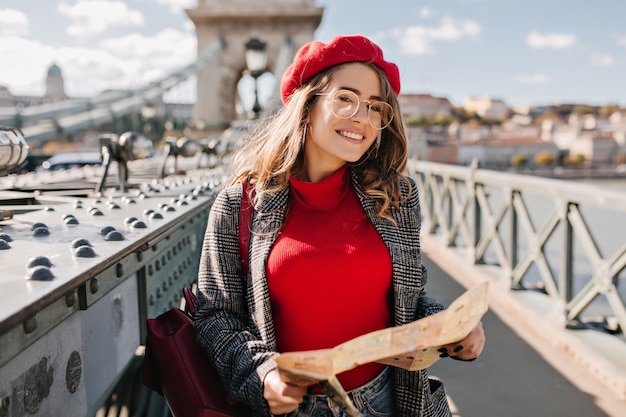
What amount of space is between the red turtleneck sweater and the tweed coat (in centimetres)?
3

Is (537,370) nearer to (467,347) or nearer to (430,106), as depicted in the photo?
(467,347)

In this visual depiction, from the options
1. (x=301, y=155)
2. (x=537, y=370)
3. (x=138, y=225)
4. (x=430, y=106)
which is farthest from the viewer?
(x=430, y=106)

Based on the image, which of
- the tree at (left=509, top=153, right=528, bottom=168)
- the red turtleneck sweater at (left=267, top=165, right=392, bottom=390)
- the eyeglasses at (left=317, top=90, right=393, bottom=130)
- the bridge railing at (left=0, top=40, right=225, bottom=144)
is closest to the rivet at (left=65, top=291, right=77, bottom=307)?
the red turtleneck sweater at (left=267, top=165, right=392, bottom=390)

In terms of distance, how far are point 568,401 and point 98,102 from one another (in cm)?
918

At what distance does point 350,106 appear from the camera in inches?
51.0

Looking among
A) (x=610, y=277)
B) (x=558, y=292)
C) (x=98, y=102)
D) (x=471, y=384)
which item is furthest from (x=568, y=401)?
(x=98, y=102)

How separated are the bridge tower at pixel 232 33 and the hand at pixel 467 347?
19054mm

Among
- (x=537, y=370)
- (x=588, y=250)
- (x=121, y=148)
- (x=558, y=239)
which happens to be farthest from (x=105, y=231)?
(x=558, y=239)

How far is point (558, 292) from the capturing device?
3.13 meters

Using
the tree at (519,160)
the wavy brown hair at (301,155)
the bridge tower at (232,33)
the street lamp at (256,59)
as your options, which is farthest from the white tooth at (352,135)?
the tree at (519,160)

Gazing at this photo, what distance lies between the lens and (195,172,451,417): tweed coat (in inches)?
46.5

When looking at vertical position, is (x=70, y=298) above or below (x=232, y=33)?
below

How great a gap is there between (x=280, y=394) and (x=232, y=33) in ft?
67.4

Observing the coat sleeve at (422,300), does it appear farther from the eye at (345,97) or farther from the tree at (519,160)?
the tree at (519,160)
